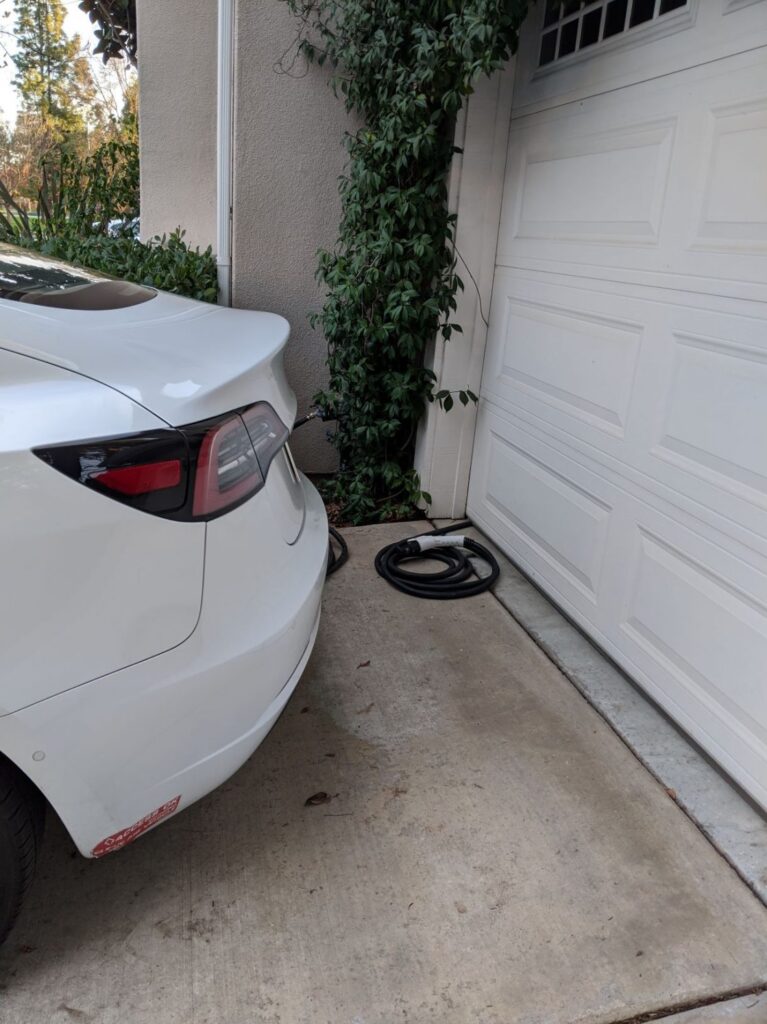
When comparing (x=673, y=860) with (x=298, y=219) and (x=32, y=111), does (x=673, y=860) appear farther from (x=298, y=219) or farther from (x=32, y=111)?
(x=32, y=111)

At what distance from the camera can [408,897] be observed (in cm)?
194

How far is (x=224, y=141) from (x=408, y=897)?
11.6ft

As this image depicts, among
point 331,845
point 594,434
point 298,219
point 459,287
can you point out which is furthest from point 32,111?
point 331,845

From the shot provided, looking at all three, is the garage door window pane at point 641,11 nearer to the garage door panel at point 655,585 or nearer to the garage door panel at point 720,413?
the garage door panel at point 720,413

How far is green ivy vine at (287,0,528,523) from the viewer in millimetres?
3328

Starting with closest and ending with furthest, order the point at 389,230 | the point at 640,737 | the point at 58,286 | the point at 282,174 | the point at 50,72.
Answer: the point at 58,286
the point at 640,737
the point at 389,230
the point at 282,174
the point at 50,72

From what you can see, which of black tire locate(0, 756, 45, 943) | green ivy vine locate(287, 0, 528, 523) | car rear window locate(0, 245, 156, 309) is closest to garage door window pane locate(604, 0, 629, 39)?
green ivy vine locate(287, 0, 528, 523)

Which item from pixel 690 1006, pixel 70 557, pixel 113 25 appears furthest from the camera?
pixel 113 25

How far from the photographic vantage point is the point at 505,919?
1895 millimetres

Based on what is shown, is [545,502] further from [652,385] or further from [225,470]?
[225,470]

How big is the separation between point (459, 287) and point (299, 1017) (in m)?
3.09

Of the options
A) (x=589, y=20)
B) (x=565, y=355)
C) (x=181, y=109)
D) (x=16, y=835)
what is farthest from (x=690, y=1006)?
(x=181, y=109)

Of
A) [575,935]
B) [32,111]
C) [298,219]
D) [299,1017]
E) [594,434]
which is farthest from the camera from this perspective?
[32,111]

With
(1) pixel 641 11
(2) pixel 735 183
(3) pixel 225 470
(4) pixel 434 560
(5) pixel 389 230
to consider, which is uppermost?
(1) pixel 641 11
